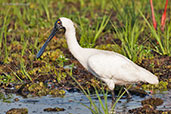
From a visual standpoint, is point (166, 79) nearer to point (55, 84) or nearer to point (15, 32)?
point (55, 84)

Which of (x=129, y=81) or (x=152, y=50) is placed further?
A: (x=152, y=50)

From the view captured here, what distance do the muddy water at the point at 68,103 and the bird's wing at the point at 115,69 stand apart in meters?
0.39

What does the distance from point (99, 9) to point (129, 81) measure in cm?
681

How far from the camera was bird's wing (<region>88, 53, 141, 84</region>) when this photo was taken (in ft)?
20.3

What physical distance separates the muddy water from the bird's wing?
0.39 meters

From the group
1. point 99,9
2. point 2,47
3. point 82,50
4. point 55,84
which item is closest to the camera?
point 82,50

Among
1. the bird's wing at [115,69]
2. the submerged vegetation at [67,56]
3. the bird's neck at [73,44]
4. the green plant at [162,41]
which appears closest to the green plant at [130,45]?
the submerged vegetation at [67,56]

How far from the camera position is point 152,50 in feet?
27.9

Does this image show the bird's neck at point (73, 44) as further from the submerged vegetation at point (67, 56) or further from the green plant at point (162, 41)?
the green plant at point (162, 41)

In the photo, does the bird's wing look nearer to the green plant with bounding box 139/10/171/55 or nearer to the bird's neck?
the bird's neck

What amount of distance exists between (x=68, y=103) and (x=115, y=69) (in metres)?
0.92

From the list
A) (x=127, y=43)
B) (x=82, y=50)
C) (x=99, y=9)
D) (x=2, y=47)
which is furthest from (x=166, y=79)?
(x=99, y=9)

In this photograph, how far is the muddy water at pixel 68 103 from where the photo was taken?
19.2ft

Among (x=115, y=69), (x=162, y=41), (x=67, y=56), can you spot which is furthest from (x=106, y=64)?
(x=67, y=56)
